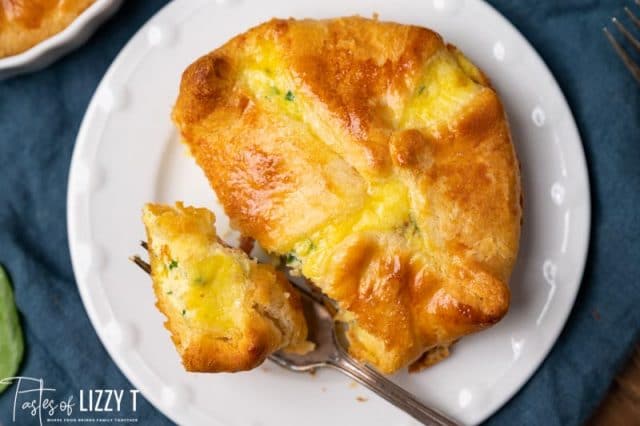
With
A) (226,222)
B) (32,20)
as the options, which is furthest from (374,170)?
(32,20)

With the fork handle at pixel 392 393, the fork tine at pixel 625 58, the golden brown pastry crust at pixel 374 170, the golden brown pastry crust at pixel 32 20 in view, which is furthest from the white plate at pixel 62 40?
the fork tine at pixel 625 58

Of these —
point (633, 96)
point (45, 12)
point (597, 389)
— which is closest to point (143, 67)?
point (45, 12)

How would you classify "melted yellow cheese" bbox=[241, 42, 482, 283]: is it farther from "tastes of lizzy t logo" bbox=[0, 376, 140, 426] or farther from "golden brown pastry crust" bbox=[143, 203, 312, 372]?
"tastes of lizzy t logo" bbox=[0, 376, 140, 426]

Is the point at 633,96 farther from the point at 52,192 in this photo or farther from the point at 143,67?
the point at 52,192

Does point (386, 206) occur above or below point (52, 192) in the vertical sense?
above

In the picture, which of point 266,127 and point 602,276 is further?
point 602,276

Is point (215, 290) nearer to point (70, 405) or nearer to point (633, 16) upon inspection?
point (70, 405)
